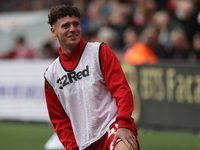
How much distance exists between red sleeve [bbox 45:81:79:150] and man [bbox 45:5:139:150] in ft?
0.23

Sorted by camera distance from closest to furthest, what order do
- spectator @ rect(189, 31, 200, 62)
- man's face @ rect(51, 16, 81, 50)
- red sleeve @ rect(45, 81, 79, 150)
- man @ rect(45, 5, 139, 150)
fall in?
man @ rect(45, 5, 139, 150) → man's face @ rect(51, 16, 81, 50) → red sleeve @ rect(45, 81, 79, 150) → spectator @ rect(189, 31, 200, 62)

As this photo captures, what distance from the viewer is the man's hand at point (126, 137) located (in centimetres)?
432

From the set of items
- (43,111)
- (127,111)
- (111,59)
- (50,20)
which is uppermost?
(50,20)

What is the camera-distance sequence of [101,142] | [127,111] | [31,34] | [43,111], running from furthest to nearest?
1. [31,34]
2. [43,111]
3. [101,142]
4. [127,111]

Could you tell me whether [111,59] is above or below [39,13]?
above

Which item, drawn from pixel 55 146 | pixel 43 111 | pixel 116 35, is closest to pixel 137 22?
pixel 116 35

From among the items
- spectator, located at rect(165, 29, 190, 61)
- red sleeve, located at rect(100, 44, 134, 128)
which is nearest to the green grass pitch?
spectator, located at rect(165, 29, 190, 61)

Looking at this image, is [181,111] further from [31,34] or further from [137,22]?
[31,34]

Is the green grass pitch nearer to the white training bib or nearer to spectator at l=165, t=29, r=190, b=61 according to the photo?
spectator at l=165, t=29, r=190, b=61

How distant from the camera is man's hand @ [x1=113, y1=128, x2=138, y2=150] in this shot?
4.32 meters

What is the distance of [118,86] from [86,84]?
392 mm

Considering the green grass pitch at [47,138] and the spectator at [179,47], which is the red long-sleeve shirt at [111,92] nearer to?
the green grass pitch at [47,138]

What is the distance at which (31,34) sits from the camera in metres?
19.5

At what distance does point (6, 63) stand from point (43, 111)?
2007 mm
